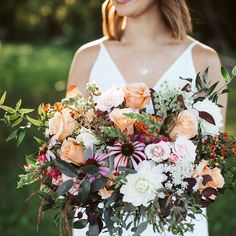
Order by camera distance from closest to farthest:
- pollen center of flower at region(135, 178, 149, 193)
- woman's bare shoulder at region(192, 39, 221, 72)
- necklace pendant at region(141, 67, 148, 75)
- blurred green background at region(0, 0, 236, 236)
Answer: pollen center of flower at region(135, 178, 149, 193) → woman's bare shoulder at region(192, 39, 221, 72) → necklace pendant at region(141, 67, 148, 75) → blurred green background at region(0, 0, 236, 236)

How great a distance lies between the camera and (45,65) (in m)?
Answer: 21.8

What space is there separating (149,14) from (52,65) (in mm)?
17957

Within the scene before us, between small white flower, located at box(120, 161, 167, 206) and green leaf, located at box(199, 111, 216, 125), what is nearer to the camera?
small white flower, located at box(120, 161, 167, 206)

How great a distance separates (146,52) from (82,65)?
0.37 meters

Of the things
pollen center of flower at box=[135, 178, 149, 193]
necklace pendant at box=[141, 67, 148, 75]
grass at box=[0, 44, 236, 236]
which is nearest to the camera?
pollen center of flower at box=[135, 178, 149, 193]

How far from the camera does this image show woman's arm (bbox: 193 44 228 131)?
11.5 ft

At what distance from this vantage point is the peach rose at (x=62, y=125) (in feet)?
8.68

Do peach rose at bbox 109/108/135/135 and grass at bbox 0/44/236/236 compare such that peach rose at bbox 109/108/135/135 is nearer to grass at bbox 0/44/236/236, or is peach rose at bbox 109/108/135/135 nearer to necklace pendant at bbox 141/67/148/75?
grass at bbox 0/44/236/236

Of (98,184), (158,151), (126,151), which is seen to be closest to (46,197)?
(98,184)

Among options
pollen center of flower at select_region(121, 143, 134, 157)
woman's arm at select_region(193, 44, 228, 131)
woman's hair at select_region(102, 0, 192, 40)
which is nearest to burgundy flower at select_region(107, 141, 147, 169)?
pollen center of flower at select_region(121, 143, 134, 157)

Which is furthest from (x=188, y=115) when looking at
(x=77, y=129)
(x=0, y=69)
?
(x=0, y=69)

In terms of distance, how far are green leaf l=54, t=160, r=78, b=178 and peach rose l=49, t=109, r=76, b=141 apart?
5.0 inches

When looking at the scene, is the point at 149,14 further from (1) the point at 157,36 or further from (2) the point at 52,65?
(2) the point at 52,65

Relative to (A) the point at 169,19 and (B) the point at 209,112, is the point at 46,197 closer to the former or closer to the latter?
(B) the point at 209,112
